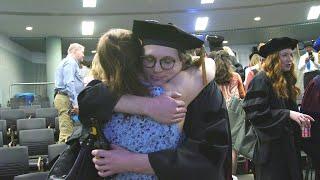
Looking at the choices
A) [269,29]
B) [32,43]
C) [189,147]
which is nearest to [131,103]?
[189,147]

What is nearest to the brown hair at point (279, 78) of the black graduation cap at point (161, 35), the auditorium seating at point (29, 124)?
the black graduation cap at point (161, 35)

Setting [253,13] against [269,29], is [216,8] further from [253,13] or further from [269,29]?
[269,29]

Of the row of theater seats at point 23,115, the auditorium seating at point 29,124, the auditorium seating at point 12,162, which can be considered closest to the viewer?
the auditorium seating at point 12,162

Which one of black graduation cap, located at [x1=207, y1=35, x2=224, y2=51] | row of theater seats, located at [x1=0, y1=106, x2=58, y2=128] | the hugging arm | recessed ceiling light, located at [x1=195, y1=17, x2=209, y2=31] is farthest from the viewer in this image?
recessed ceiling light, located at [x1=195, y1=17, x2=209, y2=31]

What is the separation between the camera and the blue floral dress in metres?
1.61

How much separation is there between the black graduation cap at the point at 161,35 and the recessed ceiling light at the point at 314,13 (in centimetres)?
1333

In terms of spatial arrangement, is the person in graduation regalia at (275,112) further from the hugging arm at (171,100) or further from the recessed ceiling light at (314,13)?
the recessed ceiling light at (314,13)

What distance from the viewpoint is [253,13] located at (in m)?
13.9

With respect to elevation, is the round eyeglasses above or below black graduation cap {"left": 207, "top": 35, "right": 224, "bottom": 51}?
A: below

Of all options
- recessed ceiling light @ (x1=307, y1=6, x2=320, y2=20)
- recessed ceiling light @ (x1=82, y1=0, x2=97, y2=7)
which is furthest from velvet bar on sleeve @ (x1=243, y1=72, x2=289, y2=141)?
recessed ceiling light @ (x1=307, y1=6, x2=320, y2=20)

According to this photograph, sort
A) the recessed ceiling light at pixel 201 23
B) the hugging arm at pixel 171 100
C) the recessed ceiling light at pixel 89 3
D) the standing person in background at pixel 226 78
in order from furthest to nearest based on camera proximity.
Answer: the recessed ceiling light at pixel 201 23
the recessed ceiling light at pixel 89 3
the standing person in background at pixel 226 78
the hugging arm at pixel 171 100

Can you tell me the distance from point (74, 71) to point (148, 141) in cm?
500

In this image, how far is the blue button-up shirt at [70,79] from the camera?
6.33 metres

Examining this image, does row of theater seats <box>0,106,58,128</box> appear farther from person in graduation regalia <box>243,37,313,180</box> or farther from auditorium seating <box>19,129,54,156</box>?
person in graduation regalia <box>243,37,313,180</box>
